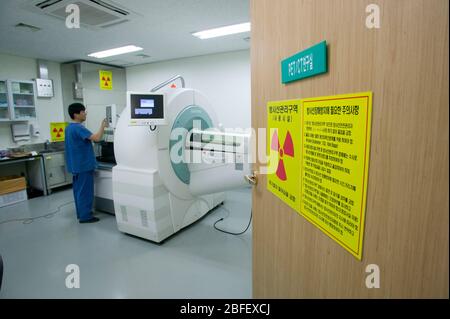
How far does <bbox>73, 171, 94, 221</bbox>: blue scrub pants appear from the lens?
9.79ft

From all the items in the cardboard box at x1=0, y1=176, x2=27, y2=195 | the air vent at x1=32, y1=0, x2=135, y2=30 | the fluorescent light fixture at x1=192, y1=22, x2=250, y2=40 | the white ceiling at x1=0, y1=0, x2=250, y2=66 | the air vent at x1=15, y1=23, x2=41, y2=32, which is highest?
the fluorescent light fixture at x1=192, y1=22, x2=250, y2=40

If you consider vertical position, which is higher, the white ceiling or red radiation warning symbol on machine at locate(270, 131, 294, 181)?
the white ceiling

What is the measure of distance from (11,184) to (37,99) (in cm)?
160

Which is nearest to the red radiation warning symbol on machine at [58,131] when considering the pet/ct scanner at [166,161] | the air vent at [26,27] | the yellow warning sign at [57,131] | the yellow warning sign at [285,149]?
the yellow warning sign at [57,131]

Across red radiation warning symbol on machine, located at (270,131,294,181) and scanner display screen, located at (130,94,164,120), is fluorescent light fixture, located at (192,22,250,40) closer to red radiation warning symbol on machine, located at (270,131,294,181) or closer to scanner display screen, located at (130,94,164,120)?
scanner display screen, located at (130,94,164,120)

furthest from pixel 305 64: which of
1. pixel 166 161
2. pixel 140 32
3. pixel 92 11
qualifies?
pixel 140 32

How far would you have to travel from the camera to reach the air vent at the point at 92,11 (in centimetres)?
226

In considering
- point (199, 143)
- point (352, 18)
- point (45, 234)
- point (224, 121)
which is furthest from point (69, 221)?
point (352, 18)

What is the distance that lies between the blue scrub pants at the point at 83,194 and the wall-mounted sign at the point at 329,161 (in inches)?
111

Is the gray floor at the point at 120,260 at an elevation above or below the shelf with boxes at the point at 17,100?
below

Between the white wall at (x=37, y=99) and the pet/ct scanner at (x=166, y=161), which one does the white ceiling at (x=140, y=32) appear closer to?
the white wall at (x=37, y=99)

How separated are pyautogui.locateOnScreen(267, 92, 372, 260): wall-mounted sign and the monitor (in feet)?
4.82

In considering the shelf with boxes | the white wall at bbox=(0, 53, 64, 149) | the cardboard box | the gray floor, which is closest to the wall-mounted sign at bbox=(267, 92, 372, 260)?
the gray floor
